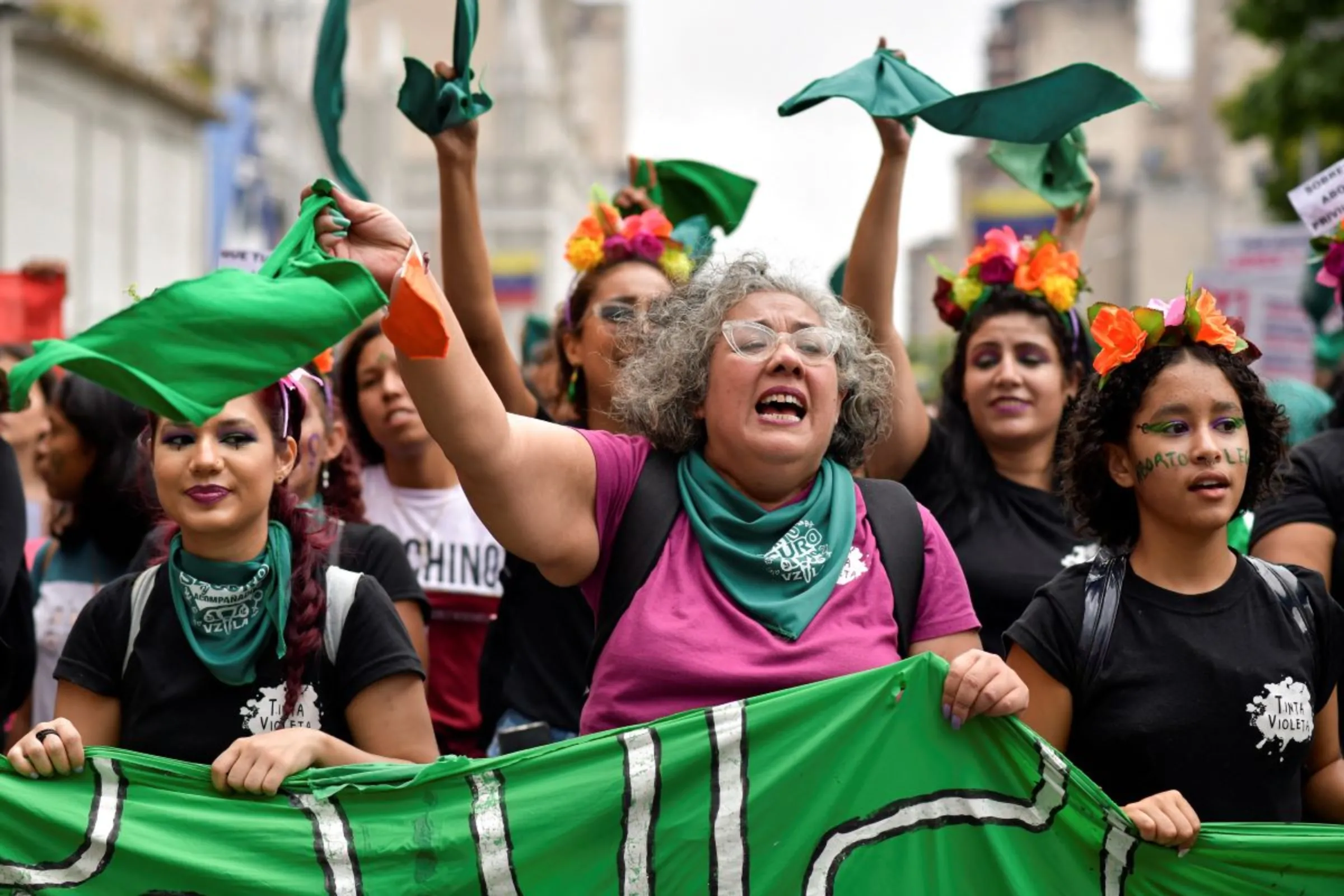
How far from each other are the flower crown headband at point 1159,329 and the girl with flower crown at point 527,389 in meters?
0.94

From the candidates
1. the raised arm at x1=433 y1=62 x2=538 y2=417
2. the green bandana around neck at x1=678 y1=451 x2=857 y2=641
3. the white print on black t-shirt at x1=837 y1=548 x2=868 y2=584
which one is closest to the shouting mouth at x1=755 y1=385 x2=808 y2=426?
the green bandana around neck at x1=678 y1=451 x2=857 y2=641

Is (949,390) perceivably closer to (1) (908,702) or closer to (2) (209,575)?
(1) (908,702)

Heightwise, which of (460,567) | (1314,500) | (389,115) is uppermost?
(389,115)

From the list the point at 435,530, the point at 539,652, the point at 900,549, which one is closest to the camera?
the point at 900,549

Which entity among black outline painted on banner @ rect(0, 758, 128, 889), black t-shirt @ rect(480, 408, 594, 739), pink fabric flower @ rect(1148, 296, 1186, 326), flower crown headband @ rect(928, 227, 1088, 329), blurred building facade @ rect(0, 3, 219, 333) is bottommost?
black outline painted on banner @ rect(0, 758, 128, 889)

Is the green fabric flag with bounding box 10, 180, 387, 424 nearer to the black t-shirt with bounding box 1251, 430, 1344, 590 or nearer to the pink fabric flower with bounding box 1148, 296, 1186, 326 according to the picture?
the pink fabric flower with bounding box 1148, 296, 1186, 326

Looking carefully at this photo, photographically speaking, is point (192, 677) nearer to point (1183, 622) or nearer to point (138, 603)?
point (138, 603)

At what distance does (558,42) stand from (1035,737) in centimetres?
8927

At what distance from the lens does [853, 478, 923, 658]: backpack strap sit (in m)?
3.55

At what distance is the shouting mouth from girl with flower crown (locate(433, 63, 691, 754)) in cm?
56

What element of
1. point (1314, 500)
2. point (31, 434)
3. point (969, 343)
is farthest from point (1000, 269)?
point (31, 434)

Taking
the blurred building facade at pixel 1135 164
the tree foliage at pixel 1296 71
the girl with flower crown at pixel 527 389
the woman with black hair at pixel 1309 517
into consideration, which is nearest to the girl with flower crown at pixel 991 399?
the woman with black hair at pixel 1309 517

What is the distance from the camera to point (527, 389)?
16.2 feet

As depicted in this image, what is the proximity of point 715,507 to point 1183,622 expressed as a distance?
0.95 m
